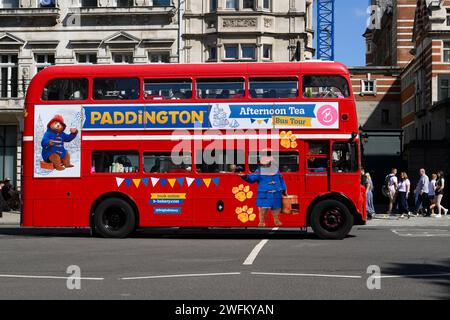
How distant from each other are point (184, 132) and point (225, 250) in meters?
4.18

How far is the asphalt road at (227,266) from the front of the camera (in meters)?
10.0

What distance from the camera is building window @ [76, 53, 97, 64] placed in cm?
3741

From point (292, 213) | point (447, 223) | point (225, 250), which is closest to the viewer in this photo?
point (225, 250)

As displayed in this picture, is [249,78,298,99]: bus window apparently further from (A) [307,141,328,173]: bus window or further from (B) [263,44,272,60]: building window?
(B) [263,44,272,60]: building window

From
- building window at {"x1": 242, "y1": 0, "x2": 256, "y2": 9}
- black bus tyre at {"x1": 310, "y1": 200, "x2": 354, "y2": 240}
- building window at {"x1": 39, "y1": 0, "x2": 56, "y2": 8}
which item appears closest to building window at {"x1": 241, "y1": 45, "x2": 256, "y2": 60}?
building window at {"x1": 242, "y1": 0, "x2": 256, "y2": 9}

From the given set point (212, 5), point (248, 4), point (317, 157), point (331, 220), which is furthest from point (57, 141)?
point (248, 4)

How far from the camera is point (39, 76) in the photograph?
19469 millimetres

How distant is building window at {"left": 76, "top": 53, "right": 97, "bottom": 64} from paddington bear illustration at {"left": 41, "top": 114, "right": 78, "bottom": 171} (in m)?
18.3

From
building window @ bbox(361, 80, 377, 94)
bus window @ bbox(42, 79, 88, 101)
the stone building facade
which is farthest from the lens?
building window @ bbox(361, 80, 377, 94)

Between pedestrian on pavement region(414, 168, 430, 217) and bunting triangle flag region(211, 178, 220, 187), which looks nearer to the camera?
bunting triangle flag region(211, 178, 220, 187)

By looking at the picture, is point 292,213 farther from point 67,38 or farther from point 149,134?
point 67,38

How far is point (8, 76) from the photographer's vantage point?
37.1 m

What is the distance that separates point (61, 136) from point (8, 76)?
18918 mm
